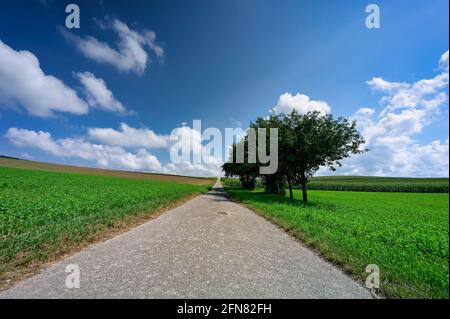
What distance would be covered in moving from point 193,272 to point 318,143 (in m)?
20.3

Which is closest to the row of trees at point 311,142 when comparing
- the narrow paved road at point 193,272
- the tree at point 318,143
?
the tree at point 318,143

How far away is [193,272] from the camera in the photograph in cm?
446

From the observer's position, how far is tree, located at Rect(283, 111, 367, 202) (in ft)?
70.3

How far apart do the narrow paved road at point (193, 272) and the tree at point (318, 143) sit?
16566 mm

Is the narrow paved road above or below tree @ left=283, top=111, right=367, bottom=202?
below

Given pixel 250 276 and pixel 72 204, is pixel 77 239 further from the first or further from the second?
pixel 72 204

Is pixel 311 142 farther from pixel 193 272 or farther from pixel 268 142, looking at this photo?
pixel 193 272

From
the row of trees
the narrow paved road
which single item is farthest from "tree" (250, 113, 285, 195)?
the narrow paved road

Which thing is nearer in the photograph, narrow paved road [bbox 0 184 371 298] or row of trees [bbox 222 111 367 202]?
narrow paved road [bbox 0 184 371 298]

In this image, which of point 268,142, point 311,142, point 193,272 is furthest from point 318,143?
point 193,272

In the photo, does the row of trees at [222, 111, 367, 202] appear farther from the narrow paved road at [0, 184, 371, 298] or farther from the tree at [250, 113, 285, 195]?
the narrow paved road at [0, 184, 371, 298]

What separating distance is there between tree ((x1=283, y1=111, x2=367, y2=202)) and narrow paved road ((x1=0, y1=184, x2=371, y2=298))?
54.4 ft

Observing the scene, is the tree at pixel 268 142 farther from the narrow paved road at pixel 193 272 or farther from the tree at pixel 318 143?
the narrow paved road at pixel 193 272
